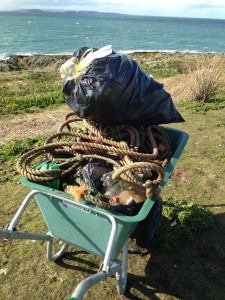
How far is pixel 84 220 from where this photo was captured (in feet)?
6.48

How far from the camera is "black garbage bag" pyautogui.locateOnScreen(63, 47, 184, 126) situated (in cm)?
218

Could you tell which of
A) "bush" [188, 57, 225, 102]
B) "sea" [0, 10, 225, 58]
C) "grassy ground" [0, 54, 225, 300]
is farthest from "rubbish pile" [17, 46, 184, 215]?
"sea" [0, 10, 225, 58]

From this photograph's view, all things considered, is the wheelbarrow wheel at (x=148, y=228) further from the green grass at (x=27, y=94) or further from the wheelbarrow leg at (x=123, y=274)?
the green grass at (x=27, y=94)

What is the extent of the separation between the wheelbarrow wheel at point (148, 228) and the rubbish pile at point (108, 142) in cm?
40

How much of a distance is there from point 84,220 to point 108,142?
57 centimetres

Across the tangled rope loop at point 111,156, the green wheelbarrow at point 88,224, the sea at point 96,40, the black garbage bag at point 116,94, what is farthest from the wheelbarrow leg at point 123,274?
the sea at point 96,40

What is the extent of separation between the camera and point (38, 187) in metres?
1.94

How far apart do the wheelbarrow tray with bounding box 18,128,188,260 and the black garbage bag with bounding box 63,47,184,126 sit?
0.49 metres

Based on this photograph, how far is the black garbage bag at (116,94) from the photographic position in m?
2.18

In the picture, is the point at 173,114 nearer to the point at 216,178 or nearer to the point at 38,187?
the point at 38,187

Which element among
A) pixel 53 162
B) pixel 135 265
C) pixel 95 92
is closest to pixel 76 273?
pixel 135 265

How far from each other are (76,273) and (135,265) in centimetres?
51

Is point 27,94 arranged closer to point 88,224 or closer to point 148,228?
point 148,228

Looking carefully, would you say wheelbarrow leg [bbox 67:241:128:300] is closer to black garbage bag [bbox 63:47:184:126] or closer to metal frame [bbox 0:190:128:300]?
metal frame [bbox 0:190:128:300]
